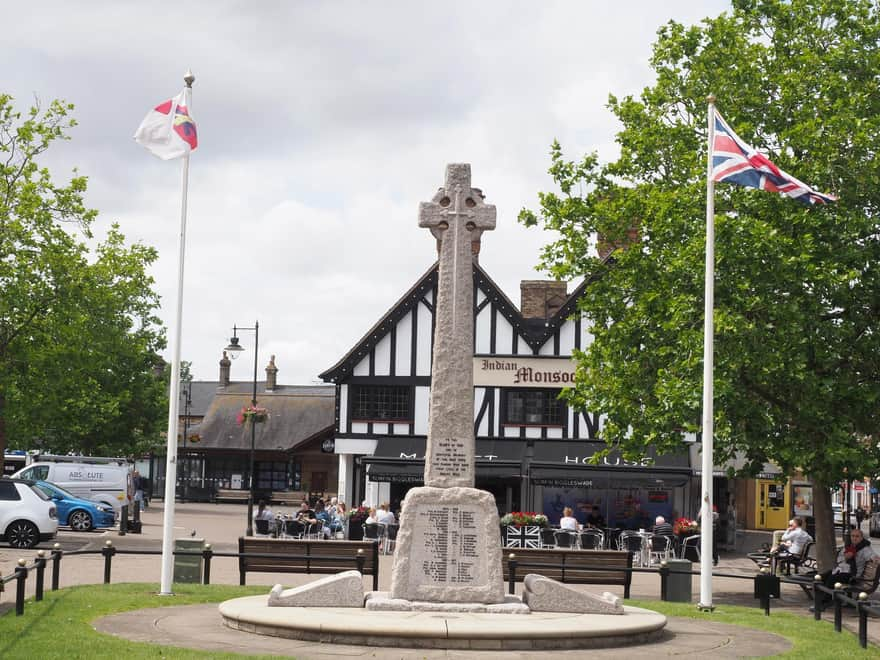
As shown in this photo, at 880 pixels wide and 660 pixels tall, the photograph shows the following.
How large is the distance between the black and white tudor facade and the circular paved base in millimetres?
21855

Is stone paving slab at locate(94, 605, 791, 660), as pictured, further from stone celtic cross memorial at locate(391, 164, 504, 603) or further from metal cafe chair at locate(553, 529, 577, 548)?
metal cafe chair at locate(553, 529, 577, 548)

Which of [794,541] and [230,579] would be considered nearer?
[230,579]

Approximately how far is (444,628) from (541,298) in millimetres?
29981

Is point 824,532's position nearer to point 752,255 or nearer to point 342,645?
point 752,255

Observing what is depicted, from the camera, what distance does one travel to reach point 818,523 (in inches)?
872

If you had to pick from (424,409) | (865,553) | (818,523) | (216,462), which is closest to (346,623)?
(865,553)

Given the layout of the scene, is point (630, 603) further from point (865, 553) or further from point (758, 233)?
point (758, 233)

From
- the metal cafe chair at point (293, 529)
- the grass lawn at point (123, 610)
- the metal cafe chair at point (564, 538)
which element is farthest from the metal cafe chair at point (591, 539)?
the grass lawn at point (123, 610)

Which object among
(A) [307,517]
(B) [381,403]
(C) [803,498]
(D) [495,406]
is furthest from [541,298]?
(C) [803,498]

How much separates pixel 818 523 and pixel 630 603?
625 cm

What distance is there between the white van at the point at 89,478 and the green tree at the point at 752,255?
738 inches

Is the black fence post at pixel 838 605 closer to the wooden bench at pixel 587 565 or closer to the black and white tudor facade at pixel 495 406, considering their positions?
the wooden bench at pixel 587 565

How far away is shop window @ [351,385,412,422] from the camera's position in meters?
38.1

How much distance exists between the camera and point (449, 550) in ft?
46.1
